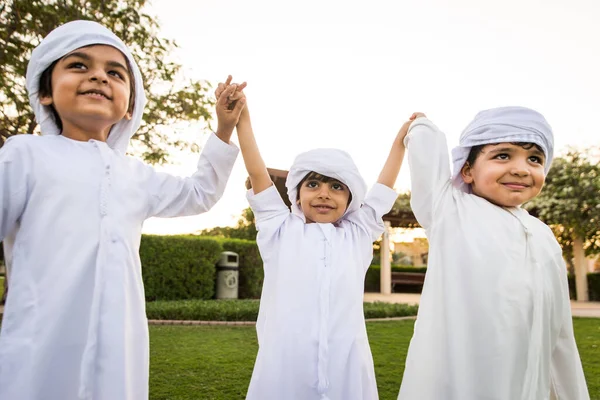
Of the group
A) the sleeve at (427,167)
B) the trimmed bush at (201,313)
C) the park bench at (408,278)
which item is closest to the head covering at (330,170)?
the sleeve at (427,167)

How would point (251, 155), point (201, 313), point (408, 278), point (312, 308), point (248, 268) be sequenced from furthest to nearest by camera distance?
point (408, 278), point (248, 268), point (201, 313), point (251, 155), point (312, 308)

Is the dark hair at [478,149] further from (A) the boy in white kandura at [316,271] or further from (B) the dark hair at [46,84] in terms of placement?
(B) the dark hair at [46,84]

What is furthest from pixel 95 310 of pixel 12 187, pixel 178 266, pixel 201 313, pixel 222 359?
pixel 178 266

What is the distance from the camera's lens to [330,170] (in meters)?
2.49

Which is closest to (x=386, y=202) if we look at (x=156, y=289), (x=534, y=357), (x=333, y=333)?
(x=333, y=333)

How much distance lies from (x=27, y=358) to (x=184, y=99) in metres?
9.29

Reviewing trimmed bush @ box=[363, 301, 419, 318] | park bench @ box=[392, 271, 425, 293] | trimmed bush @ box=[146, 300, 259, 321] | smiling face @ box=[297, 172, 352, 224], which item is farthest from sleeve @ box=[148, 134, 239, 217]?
park bench @ box=[392, 271, 425, 293]

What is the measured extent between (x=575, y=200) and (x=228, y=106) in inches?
741

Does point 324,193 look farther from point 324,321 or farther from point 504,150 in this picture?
point 504,150

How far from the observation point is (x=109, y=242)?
1.81 metres

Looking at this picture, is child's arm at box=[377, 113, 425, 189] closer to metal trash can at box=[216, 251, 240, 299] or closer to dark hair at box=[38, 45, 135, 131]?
dark hair at box=[38, 45, 135, 131]

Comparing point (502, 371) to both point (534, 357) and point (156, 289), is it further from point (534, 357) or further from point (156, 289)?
point (156, 289)

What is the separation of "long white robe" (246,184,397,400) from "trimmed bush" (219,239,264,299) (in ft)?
38.8

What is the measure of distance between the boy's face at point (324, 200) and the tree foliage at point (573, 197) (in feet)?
59.5
